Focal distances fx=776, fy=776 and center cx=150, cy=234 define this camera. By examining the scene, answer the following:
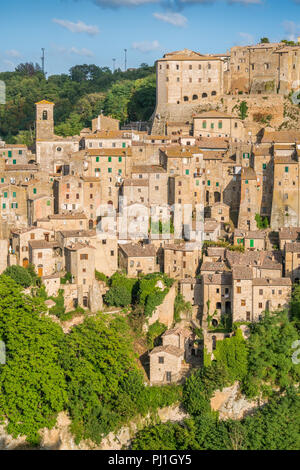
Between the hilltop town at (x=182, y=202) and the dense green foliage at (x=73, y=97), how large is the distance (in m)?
6.80

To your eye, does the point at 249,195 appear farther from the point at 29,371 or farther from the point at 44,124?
the point at 29,371

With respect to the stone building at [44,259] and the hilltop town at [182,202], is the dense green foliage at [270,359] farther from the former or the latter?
the stone building at [44,259]

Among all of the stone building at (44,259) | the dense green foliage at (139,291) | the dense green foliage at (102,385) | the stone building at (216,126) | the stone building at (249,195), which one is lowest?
the dense green foliage at (102,385)

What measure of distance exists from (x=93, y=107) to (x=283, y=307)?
121ft

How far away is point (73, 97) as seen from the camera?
78.9m

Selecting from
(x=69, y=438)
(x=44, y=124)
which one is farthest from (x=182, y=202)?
(x=69, y=438)

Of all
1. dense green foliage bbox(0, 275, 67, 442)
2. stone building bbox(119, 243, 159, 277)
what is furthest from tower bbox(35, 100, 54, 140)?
dense green foliage bbox(0, 275, 67, 442)

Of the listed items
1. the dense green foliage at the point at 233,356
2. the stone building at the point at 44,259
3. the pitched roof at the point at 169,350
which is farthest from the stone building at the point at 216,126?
the pitched roof at the point at 169,350

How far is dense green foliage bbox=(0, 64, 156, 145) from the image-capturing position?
205 feet

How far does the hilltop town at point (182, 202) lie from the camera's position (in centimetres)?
3781

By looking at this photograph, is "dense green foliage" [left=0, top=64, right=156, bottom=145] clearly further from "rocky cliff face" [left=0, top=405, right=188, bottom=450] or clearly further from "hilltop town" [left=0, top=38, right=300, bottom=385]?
"rocky cliff face" [left=0, top=405, right=188, bottom=450]
